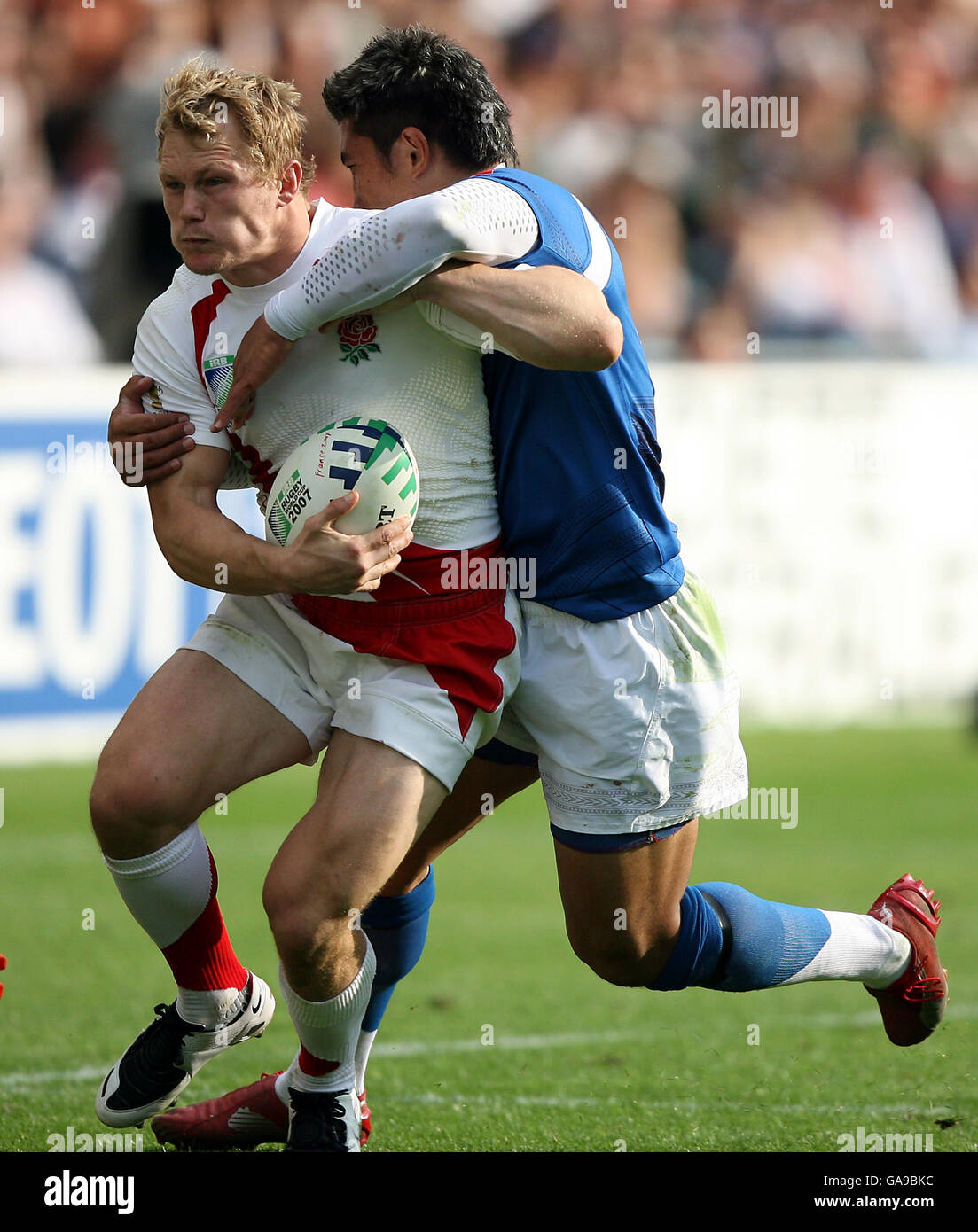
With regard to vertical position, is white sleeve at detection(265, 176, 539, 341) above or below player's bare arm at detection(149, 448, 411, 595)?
above

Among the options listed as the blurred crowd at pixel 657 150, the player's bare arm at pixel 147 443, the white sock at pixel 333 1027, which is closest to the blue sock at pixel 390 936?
the white sock at pixel 333 1027

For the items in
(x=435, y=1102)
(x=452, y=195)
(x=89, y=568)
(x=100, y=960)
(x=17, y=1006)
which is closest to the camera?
(x=452, y=195)

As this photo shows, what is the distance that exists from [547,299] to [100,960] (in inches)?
129

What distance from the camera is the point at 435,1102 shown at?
418cm

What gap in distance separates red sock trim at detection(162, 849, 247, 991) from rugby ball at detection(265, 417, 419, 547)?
2.97ft

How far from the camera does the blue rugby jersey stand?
3.52 metres

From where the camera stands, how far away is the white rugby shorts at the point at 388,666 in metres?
3.44

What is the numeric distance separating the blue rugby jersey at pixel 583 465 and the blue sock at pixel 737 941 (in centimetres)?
78

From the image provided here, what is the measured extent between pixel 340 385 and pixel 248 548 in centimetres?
40

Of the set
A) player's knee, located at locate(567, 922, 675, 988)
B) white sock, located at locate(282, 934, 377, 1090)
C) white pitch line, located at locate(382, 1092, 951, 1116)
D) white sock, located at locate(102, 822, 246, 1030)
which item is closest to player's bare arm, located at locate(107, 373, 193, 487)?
white sock, located at locate(102, 822, 246, 1030)

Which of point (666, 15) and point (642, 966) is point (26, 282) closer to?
point (666, 15)

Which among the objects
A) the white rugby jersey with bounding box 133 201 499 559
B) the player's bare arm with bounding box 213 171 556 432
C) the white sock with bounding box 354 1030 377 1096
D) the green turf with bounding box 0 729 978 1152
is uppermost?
the player's bare arm with bounding box 213 171 556 432

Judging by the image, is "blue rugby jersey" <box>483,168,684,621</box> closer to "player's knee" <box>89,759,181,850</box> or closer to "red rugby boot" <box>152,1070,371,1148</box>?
"player's knee" <box>89,759,181,850</box>

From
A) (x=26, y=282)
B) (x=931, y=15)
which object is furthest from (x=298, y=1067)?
(x=931, y=15)
